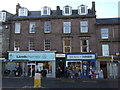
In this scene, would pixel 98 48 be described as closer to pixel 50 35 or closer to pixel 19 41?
pixel 50 35

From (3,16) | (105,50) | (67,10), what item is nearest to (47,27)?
(67,10)

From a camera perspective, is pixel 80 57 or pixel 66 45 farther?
pixel 66 45

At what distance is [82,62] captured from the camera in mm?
25438

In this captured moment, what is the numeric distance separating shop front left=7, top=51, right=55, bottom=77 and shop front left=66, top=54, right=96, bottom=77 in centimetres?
267

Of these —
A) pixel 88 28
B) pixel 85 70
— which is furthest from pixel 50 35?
pixel 85 70

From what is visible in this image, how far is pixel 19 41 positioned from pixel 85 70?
1133 centimetres

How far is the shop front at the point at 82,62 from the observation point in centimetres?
2502

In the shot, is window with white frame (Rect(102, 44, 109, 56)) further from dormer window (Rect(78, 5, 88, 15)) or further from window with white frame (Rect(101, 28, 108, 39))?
dormer window (Rect(78, 5, 88, 15))

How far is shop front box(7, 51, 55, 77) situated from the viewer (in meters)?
25.6

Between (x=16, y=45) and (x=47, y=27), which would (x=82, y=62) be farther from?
(x=16, y=45)

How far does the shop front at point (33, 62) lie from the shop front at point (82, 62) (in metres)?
2.67

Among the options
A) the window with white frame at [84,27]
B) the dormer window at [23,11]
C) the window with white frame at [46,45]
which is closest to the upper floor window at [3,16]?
the dormer window at [23,11]

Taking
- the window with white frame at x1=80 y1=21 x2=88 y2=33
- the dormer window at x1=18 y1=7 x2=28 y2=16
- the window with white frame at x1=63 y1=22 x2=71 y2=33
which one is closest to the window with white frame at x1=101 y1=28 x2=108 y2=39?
the window with white frame at x1=80 y1=21 x2=88 y2=33

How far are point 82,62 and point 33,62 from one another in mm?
7566
